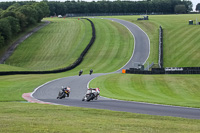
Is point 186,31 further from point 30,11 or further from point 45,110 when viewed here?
point 45,110

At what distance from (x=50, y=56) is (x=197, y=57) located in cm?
3473

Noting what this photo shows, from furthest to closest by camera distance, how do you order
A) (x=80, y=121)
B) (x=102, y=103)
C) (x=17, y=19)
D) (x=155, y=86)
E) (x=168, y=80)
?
(x=17, y=19) < (x=168, y=80) < (x=155, y=86) < (x=102, y=103) < (x=80, y=121)

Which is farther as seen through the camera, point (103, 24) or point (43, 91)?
point (103, 24)

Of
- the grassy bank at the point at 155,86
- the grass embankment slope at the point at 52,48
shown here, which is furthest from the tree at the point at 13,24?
the grassy bank at the point at 155,86

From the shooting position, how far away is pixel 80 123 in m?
17.0

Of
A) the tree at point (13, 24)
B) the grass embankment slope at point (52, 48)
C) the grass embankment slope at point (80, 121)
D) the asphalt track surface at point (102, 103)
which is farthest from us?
the tree at point (13, 24)

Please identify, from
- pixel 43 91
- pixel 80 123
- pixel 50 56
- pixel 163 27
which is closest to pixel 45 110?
pixel 80 123

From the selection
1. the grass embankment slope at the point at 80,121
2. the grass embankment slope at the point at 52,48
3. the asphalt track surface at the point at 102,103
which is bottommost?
the grass embankment slope at the point at 52,48

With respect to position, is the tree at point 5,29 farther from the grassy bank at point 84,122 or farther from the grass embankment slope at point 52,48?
the grassy bank at point 84,122

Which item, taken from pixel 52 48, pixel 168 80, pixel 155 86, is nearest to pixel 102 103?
pixel 155 86

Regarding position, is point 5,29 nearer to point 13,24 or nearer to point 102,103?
point 13,24

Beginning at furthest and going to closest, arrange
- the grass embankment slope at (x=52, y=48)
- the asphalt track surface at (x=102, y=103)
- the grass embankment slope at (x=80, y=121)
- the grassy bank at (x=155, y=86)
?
the grass embankment slope at (x=52, y=48) → the grassy bank at (x=155, y=86) → the asphalt track surface at (x=102, y=103) → the grass embankment slope at (x=80, y=121)

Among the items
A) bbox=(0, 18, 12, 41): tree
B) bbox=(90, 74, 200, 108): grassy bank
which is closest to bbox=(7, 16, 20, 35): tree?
bbox=(0, 18, 12, 41): tree

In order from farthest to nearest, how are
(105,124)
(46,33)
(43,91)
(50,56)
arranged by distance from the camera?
1. (46,33)
2. (50,56)
3. (43,91)
4. (105,124)
